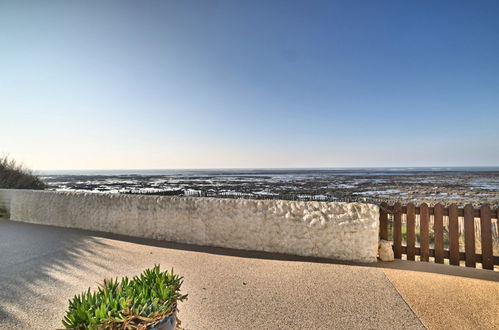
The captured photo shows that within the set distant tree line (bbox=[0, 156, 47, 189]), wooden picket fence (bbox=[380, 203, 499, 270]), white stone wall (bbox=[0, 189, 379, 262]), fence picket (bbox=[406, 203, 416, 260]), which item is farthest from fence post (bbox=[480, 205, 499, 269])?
distant tree line (bbox=[0, 156, 47, 189])

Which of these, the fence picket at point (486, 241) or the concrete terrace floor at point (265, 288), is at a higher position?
the fence picket at point (486, 241)

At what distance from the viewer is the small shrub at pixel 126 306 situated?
52.1 inches

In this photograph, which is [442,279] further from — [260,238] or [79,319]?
[79,319]

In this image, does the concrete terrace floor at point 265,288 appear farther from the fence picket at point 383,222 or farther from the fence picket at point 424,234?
the fence picket at point 383,222

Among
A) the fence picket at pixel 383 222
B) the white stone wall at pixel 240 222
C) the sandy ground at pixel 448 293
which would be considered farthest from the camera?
the fence picket at pixel 383 222

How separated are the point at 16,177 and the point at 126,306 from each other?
15008 millimetres

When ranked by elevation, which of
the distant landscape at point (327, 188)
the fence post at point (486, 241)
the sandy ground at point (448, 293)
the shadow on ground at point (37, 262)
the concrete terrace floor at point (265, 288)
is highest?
the fence post at point (486, 241)

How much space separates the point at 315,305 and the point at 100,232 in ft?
18.8

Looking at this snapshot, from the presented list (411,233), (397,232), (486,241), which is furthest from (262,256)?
(486,241)

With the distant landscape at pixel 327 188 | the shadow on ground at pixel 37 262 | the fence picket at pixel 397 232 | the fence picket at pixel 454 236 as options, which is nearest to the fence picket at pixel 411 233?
the fence picket at pixel 397 232

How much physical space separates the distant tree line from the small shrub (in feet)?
45.9

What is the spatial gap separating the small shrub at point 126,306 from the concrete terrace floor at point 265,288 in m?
1.22

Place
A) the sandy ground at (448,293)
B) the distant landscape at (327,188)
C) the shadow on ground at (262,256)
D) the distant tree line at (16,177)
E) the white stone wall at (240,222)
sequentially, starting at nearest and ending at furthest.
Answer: the sandy ground at (448,293), the shadow on ground at (262,256), the white stone wall at (240,222), the distant tree line at (16,177), the distant landscape at (327,188)

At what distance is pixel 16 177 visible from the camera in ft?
38.9
